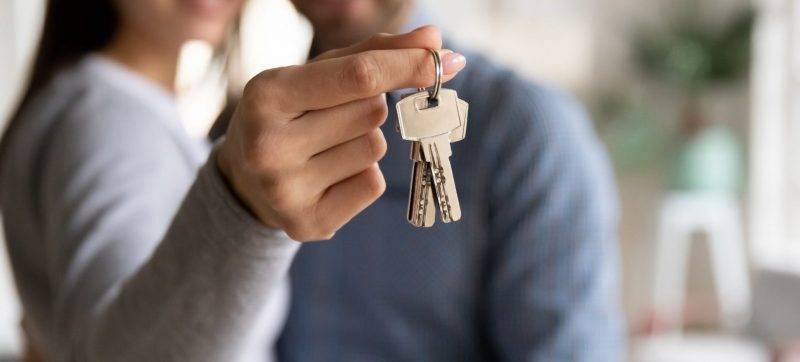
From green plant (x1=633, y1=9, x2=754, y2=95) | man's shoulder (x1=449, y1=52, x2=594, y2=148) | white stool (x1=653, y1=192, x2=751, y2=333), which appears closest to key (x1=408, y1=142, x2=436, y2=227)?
man's shoulder (x1=449, y1=52, x2=594, y2=148)

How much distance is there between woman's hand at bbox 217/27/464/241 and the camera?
203 millimetres

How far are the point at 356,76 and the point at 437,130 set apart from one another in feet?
0.07

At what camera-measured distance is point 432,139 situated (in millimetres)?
204

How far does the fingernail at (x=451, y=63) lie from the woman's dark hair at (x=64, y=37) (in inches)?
12.2

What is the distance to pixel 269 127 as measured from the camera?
23 cm

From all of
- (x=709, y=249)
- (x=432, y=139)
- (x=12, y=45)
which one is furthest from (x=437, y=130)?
(x=709, y=249)

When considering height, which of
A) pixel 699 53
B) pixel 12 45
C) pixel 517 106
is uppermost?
pixel 517 106

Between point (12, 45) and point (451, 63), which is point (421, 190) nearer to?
point (451, 63)

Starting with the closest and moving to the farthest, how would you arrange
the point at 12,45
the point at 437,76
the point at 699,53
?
the point at 437,76 → the point at 12,45 → the point at 699,53

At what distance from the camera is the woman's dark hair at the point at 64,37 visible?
1.59 feet

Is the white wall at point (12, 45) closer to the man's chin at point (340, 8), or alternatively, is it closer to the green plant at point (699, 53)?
the man's chin at point (340, 8)

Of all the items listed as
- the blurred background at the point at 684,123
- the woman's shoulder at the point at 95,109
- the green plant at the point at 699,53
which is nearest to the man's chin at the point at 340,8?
the woman's shoulder at the point at 95,109

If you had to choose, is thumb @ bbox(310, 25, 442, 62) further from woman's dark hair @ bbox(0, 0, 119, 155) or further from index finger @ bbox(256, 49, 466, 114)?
woman's dark hair @ bbox(0, 0, 119, 155)

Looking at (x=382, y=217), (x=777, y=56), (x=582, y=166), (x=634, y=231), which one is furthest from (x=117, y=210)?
(x=634, y=231)
